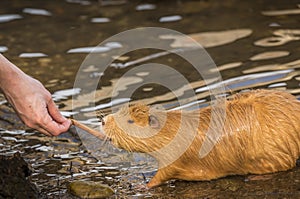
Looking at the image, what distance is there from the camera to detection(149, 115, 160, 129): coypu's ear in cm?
474

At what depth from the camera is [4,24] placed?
31.4 feet

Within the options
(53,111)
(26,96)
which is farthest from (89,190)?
(26,96)

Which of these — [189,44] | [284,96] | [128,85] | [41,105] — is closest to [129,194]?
[41,105]

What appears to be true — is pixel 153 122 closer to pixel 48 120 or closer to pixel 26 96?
pixel 48 120

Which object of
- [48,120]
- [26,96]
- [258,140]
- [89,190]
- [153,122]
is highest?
[26,96]

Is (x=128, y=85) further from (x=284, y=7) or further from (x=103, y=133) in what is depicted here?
(x=284, y=7)

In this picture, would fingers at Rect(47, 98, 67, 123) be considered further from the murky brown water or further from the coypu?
the murky brown water

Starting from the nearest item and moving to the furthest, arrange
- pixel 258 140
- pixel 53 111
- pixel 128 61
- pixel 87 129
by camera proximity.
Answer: pixel 53 111 → pixel 258 140 → pixel 87 129 → pixel 128 61

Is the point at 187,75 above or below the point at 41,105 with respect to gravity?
below

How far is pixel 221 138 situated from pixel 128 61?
10.5 ft

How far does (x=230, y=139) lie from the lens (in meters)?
4.77

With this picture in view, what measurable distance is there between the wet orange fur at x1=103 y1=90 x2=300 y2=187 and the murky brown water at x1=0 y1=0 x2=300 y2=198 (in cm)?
10

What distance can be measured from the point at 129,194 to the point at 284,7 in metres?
5.37

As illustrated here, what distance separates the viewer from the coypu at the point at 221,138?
474 cm
